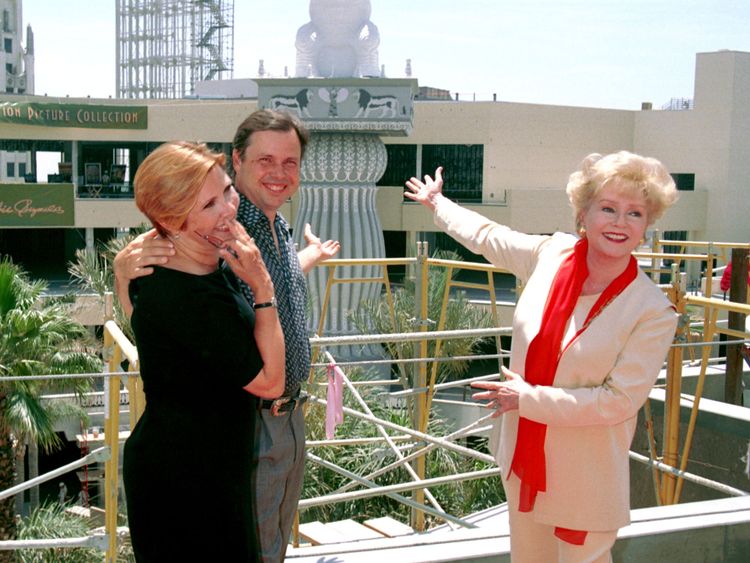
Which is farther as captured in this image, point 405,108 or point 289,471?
point 405,108

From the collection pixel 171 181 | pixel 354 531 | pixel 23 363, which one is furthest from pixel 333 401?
pixel 23 363

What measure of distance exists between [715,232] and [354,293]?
45.1 ft

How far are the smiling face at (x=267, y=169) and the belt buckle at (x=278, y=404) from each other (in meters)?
0.56

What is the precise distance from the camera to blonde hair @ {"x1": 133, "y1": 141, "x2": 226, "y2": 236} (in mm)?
2322

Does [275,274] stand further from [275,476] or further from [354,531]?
[354,531]

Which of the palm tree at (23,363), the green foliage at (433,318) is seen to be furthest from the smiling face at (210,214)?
the green foliage at (433,318)

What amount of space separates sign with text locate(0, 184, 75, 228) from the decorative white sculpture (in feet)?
35.9

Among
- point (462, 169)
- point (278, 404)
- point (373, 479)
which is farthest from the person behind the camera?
point (462, 169)

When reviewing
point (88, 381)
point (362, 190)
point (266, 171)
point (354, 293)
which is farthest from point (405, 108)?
point (266, 171)

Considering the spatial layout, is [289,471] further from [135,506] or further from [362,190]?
[362,190]

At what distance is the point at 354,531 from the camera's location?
25.7 feet

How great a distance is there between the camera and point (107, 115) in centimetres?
2969

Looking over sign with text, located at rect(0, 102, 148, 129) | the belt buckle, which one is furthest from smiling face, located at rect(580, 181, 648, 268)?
sign with text, located at rect(0, 102, 148, 129)

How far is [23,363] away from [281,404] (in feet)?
34.0
